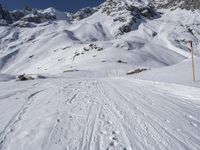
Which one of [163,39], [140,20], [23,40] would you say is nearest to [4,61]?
[23,40]

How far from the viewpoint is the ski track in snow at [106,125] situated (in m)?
5.66

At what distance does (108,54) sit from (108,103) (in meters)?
67.6

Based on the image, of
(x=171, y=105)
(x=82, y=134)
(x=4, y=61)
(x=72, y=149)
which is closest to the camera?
(x=72, y=149)

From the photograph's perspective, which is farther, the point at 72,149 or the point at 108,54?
the point at 108,54

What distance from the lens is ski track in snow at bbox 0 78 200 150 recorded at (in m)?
5.66

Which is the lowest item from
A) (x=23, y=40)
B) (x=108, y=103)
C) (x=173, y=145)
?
(x=173, y=145)

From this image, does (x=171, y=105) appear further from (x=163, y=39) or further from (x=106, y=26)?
(x=106, y=26)

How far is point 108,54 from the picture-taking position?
252 ft

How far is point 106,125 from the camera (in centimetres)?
683

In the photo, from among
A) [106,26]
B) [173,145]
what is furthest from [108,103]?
[106,26]

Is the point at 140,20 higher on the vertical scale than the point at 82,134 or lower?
higher

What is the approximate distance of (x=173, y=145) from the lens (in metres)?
5.56

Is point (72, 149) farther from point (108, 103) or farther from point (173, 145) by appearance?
point (108, 103)

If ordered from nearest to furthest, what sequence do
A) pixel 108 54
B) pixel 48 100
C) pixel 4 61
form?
pixel 48 100 < pixel 108 54 < pixel 4 61
